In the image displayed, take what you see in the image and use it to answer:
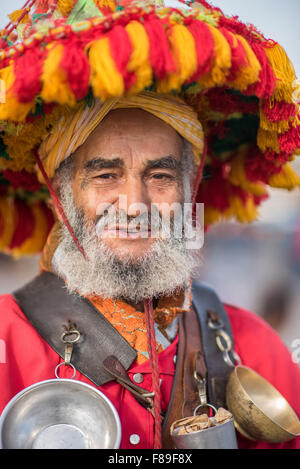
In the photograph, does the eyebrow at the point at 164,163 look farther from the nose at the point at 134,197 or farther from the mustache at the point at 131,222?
the mustache at the point at 131,222

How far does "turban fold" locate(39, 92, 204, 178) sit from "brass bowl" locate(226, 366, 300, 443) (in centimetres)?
120

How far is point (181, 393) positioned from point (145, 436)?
24 cm

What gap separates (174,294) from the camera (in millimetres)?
2115

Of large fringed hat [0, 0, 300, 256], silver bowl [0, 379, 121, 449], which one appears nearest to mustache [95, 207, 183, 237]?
large fringed hat [0, 0, 300, 256]

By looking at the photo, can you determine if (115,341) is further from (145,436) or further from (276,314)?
(276,314)

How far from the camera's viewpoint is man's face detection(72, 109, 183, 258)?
6.45 feet

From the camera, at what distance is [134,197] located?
1937 millimetres

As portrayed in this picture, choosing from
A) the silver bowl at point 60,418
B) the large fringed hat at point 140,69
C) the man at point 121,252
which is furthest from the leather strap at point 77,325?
the large fringed hat at point 140,69

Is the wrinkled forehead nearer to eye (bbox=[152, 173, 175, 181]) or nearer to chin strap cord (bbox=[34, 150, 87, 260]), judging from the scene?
eye (bbox=[152, 173, 175, 181])

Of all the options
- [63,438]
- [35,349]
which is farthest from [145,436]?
[35,349]

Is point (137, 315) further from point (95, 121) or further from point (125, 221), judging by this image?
point (95, 121)

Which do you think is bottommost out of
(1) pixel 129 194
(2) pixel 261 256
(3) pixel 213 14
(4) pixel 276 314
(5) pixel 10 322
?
(4) pixel 276 314

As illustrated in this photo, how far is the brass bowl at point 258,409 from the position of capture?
1844 mm

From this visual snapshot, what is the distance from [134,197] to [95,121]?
385 millimetres
